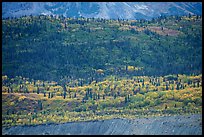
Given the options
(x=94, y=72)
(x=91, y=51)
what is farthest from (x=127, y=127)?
(x=91, y=51)

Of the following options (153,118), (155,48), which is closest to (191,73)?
(155,48)

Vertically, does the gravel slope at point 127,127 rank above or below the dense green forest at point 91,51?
below

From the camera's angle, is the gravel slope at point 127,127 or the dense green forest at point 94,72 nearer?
the gravel slope at point 127,127

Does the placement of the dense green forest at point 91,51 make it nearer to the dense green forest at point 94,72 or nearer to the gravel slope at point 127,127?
the dense green forest at point 94,72

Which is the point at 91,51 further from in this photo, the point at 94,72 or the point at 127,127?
the point at 127,127

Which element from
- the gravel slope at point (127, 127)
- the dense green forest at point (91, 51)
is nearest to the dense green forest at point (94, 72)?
the dense green forest at point (91, 51)

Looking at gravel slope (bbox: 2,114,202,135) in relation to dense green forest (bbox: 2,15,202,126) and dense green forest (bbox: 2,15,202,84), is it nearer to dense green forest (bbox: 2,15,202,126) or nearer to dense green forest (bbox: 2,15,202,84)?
dense green forest (bbox: 2,15,202,126)
